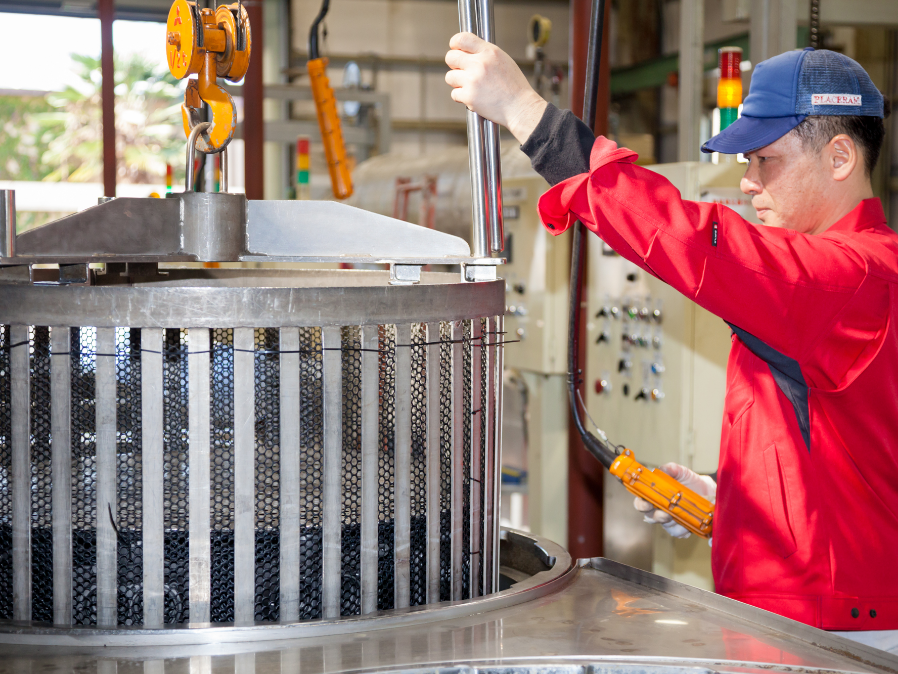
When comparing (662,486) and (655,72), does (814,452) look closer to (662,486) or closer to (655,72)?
(662,486)

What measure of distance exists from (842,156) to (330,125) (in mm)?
2949

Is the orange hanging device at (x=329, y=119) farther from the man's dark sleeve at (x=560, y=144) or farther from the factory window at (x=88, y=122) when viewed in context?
the factory window at (x=88, y=122)

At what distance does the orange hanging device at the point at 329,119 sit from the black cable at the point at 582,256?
2.32 metres

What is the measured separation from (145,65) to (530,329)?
1076cm

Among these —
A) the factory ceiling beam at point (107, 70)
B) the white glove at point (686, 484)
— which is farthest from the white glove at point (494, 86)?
the factory ceiling beam at point (107, 70)

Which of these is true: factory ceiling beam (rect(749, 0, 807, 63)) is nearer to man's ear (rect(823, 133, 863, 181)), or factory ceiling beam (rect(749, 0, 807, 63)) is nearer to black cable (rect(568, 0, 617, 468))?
black cable (rect(568, 0, 617, 468))

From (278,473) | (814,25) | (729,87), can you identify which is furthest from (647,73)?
(278,473)

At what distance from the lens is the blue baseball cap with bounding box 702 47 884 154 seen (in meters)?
1.33

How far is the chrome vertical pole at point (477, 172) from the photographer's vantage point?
1.25m

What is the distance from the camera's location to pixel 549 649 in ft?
3.46

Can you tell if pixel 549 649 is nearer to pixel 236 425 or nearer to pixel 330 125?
pixel 236 425

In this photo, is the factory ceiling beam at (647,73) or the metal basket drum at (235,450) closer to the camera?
the metal basket drum at (235,450)

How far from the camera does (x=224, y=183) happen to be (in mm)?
1359

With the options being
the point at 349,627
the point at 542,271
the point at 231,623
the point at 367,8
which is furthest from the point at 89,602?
the point at 367,8
